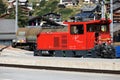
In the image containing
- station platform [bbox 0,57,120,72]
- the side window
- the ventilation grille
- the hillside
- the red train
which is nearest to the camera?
station platform [bbox 0,57,120,72]

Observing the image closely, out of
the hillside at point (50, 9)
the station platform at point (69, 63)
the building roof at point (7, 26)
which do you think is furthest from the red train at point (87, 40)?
the hillside at point (50, 9)

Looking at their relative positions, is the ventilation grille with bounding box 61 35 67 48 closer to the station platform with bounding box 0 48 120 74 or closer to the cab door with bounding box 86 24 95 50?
the cab door with bounding box 86 24 95 50

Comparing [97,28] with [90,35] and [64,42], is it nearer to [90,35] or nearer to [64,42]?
[90,35]

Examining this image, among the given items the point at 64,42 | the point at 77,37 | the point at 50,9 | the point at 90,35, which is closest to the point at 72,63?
the point at 90,35

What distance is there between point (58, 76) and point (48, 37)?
17.5 metres

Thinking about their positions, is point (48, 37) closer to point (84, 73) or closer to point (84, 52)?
point (84, 52)

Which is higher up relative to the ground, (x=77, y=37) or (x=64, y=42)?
(x=77, y=37)

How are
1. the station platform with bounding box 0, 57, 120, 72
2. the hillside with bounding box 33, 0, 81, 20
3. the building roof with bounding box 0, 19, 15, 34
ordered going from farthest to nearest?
the hillside with bounding box 33, 0, 81, 20
the building roof with bounding box 0, 19, 15, 34
the station platform with bounding box 0, 57, 120, 72

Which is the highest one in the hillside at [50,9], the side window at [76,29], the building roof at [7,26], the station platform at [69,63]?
the hillside at [50,9]

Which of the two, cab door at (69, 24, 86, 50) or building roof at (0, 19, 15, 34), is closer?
cab door at (69, 24, 86, 50)

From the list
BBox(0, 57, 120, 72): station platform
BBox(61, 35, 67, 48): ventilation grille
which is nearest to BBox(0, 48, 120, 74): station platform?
BBox(0, 57, 120, 72): station platform

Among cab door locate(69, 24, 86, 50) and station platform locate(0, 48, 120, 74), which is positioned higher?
cab door locate(69, 24, 86, 50)

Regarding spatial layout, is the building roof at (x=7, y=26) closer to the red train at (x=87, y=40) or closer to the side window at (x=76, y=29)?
the red train at (x=87, y=40)

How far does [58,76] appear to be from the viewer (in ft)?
62.6
